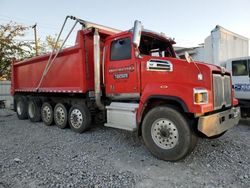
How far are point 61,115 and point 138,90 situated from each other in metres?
3.14

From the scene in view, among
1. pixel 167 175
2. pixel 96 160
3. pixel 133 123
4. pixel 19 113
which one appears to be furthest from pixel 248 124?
pixel 19 113

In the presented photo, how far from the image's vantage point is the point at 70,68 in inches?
246

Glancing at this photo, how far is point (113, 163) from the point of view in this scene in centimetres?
400

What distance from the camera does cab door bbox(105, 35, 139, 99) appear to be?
480 cm

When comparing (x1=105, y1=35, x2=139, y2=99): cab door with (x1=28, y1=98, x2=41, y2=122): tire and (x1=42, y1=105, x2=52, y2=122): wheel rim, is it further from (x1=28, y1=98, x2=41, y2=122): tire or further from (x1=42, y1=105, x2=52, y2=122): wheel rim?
(x1=28, y1=98, x2=41, y2=122): tire

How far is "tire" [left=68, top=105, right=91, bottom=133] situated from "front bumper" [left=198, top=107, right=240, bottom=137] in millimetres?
3250

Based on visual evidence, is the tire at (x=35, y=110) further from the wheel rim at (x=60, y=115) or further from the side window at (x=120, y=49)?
the side window at (x=120, y=49)

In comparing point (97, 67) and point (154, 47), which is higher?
point (154, 47)

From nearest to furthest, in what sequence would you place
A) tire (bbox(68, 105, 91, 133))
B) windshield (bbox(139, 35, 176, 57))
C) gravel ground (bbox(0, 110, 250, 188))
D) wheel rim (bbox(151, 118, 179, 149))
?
gravel ground (bbox(0, 110, 250, 188))
wheel rim (bbox(151, 118, 179, 149))
windshield (bbox(139, 35, 176, 57))
tire (bbox(68, 105, 91, 133))

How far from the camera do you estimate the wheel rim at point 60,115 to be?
6.82 m

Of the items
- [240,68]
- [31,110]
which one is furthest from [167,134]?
[31,110]

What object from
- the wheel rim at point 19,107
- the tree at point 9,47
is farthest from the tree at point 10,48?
the wheel rim at point 19,107

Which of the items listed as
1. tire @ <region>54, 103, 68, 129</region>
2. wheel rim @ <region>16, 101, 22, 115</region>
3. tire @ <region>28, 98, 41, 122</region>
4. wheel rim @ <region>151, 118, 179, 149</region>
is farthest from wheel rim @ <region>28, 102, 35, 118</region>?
wheel rim @ <region>151, 118, 179, 149</region>

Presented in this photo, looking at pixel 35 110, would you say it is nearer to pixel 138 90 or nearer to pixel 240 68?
pixel 138 90
